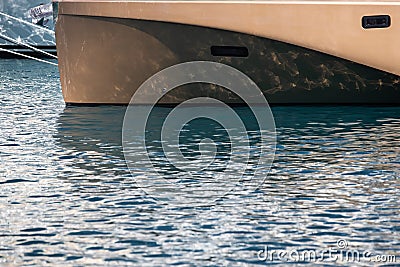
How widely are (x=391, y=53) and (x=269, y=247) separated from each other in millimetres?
9163

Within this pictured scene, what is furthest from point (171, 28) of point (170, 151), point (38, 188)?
point (38, 188)

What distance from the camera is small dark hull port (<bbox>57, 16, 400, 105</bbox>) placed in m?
17.4

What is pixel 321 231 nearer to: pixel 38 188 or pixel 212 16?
pixel 38 188

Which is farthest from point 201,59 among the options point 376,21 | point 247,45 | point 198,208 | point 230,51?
point 198,208

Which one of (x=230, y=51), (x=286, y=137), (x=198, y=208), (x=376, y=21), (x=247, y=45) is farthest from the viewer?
(x=230, y=51)

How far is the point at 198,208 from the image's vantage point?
10.1m

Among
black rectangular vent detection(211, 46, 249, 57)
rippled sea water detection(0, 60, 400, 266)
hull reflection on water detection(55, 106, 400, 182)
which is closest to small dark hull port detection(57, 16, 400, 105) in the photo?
black rectangular vent detection(211, 46, 249, 57)

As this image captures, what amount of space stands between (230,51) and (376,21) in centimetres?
222

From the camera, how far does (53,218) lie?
9.75 m

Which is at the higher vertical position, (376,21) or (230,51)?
(376,21)

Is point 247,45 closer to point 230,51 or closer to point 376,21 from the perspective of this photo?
point 230,51

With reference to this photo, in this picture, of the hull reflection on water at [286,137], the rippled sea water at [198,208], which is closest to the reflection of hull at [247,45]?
the hull reflection on water at [286,137]

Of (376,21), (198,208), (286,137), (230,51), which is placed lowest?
(286,137)

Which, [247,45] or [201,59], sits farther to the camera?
[201,59]
